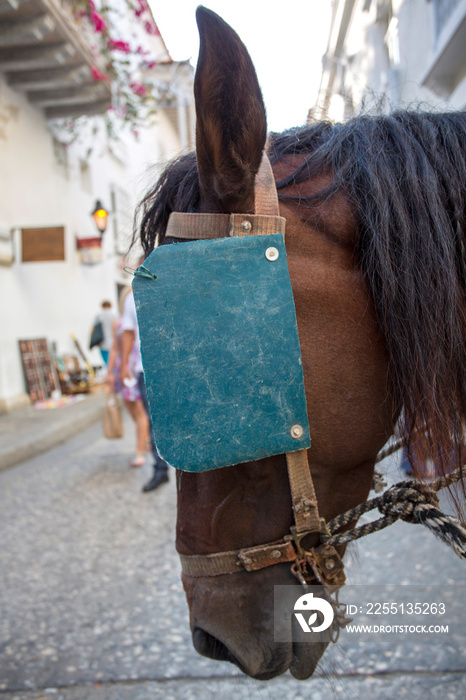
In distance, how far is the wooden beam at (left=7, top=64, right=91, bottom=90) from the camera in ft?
27.5

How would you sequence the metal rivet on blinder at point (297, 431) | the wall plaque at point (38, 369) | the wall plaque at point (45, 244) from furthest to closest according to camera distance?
the wall plaque at point (38, 369)
the wall plaque at point (45, 244)
the metal rivet on blinder at point (297, 431)

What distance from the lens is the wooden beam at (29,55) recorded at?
25.9 ft

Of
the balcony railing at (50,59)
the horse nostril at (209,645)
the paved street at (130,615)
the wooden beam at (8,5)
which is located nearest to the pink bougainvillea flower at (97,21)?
the balcony railing at (50,59)

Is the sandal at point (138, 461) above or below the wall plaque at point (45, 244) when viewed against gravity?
below

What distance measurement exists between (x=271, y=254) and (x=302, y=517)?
0.50 meters

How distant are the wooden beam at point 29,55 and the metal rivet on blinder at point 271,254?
8859mm

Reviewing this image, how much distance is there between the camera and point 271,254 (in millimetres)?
918

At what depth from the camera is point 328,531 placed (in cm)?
101

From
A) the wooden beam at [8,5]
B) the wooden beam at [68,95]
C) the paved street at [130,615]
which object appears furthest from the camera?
the wooden beam at [68,95]

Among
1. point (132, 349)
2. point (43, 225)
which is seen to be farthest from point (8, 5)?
point (132, 349)

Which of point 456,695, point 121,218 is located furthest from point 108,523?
point 121,218

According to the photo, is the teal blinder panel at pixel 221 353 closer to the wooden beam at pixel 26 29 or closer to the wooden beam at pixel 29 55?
the wooden beam at pixel 26 29

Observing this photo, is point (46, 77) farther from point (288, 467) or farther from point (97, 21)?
point (288, 467)

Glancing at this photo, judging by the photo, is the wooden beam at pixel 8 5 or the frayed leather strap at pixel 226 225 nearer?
the frayed leather strap at pixel 226 225
